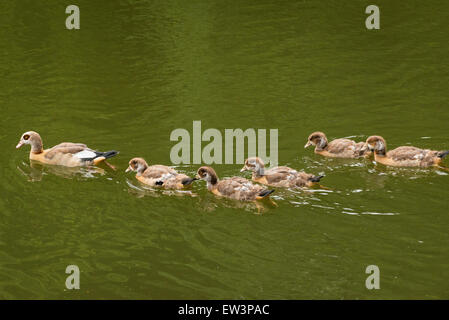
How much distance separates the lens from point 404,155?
448 inches

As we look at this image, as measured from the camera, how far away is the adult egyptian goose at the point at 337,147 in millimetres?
11977

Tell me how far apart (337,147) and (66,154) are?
15.6ft

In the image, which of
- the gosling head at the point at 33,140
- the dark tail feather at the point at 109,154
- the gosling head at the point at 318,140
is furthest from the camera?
the gosling head at the point at 33,140

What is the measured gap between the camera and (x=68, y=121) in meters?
14.4

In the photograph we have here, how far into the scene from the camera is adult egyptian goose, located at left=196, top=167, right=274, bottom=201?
10238 millimetres

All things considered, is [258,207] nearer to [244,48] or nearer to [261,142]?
[261,142]

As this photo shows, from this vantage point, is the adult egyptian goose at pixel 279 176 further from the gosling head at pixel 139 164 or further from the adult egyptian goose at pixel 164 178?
the gosling head at pixel 139 164

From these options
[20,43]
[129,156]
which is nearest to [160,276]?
[129,156]

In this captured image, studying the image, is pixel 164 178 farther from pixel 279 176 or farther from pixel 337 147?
pixel 337 147

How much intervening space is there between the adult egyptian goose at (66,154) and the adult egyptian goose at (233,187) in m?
2.02

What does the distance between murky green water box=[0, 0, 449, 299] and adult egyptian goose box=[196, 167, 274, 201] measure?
0.21 m

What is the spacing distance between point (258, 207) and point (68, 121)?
19.4 feet

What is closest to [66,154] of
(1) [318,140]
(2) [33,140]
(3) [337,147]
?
(2) [33,140]

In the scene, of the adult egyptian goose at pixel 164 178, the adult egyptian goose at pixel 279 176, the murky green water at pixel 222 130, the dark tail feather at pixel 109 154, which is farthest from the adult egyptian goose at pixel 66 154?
the adult egyptian goose at pixel 279 176
